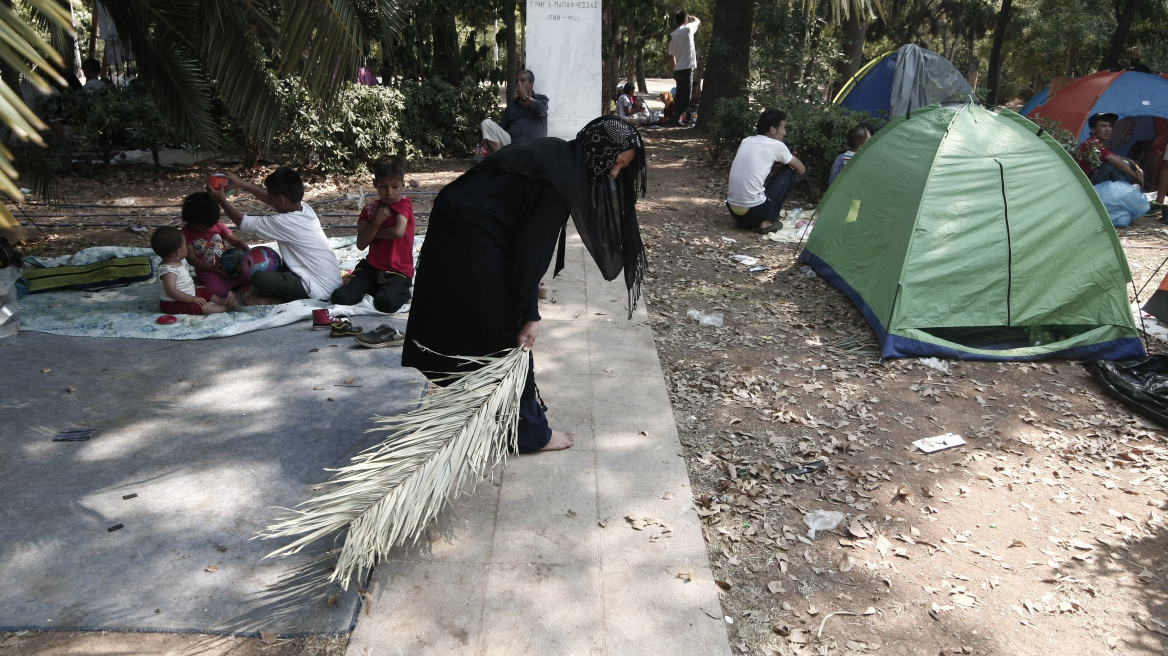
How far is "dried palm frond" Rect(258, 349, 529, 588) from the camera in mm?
2820

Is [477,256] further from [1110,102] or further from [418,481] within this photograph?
[1110,102]

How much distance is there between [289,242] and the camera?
554 cm

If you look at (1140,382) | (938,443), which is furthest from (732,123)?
(938,443)

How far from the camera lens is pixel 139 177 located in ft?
32.2

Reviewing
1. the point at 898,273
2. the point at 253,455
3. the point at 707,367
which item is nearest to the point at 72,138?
the point at 253,455

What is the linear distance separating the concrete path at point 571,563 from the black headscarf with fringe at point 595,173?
1.04 meters

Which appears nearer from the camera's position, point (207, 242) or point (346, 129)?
point (207, 242)

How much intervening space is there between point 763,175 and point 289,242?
4.87 m

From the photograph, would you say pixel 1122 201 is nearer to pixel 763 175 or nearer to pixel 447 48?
pixel 763 175

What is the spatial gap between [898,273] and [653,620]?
11.6 ft

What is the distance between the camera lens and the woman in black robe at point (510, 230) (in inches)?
122

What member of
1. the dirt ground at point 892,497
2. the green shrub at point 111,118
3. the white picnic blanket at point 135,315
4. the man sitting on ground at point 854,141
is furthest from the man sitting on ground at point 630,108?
the white picnic blanket at point 135,315

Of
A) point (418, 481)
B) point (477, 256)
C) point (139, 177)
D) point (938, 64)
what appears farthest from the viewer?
point (938, 64)

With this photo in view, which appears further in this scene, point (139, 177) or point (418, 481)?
point (139, 177)
